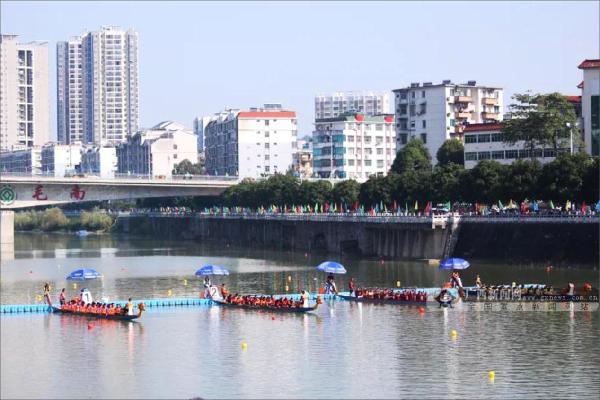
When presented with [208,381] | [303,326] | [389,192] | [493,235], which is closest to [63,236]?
[389,192]

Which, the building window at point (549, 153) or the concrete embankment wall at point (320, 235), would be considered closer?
the concrete embankment wall at point (320, 235)

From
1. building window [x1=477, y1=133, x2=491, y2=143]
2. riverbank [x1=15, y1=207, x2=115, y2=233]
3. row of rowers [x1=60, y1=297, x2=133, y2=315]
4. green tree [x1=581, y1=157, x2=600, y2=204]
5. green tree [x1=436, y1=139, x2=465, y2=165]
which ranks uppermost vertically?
building window [x1=477, y1=133, x2=491, y2=143]

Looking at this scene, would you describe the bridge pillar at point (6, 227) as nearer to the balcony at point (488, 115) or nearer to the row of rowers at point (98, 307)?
the balcony at point (488, 115)

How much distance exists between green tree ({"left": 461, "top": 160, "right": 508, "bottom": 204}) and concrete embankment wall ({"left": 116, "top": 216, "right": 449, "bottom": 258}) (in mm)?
5773

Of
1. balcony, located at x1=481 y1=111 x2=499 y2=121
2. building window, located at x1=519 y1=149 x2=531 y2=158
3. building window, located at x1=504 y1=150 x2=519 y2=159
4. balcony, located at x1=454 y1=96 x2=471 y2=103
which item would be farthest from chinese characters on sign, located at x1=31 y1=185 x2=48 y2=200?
balcony, located at x1=481 y1=111 x2=499 y2=121

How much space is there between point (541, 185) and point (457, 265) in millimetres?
24202

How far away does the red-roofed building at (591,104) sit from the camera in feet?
373

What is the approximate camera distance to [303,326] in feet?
197

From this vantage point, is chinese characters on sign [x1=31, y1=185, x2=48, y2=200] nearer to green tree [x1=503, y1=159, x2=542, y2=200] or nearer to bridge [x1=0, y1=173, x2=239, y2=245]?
bridge [x1=0, y1=173, x2=239, y2=245]

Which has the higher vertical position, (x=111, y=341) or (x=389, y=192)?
(x=389, y=192)

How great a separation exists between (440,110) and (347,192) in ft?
106

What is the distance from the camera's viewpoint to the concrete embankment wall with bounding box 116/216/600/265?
289 ft

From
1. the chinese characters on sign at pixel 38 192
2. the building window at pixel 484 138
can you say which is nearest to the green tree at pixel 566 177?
the building window at pixel 484 138

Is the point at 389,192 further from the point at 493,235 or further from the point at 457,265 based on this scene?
the point at 457,265
